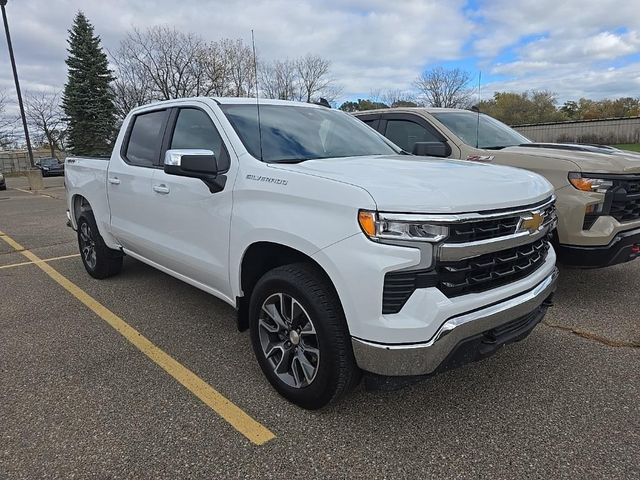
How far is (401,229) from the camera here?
7.47 ft

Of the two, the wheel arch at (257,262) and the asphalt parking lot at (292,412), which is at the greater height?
the wheel arch at (257,262)

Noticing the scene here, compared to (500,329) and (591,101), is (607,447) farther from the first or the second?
(591,101)

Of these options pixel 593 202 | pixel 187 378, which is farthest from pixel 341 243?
pixel 593 202

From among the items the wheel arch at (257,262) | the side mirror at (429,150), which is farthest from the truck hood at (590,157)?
the wheel arch at (257,262)

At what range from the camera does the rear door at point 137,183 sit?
411 centimetres

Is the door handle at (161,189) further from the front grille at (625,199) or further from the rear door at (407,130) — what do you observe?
the front grille at (625,199)

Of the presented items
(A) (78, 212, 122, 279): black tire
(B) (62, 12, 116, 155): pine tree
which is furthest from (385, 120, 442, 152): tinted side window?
(B) (62, 12, 116, 155): pine tree

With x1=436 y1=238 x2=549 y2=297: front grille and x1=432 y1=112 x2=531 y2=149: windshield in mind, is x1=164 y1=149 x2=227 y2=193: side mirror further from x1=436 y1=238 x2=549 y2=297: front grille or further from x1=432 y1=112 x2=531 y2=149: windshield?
x1=432 y1=112 x2=531 y2=149: windshield

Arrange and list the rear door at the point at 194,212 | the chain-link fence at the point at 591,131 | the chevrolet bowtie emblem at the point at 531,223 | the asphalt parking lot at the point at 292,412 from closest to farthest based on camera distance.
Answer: the asphalt parking lot at the point at 292,412 → the chevrolet bowtie emblem at the point at 531,223 → the rear door at the point at 194,212 → the chain-link fence at the point at 591,131

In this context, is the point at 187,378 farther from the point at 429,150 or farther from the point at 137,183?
the point at 429,150

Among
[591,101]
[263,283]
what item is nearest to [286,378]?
[263,283]

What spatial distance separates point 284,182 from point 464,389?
1724 mm

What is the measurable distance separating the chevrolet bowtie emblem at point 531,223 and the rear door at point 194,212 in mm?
1770

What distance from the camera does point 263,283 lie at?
2.88 meters
